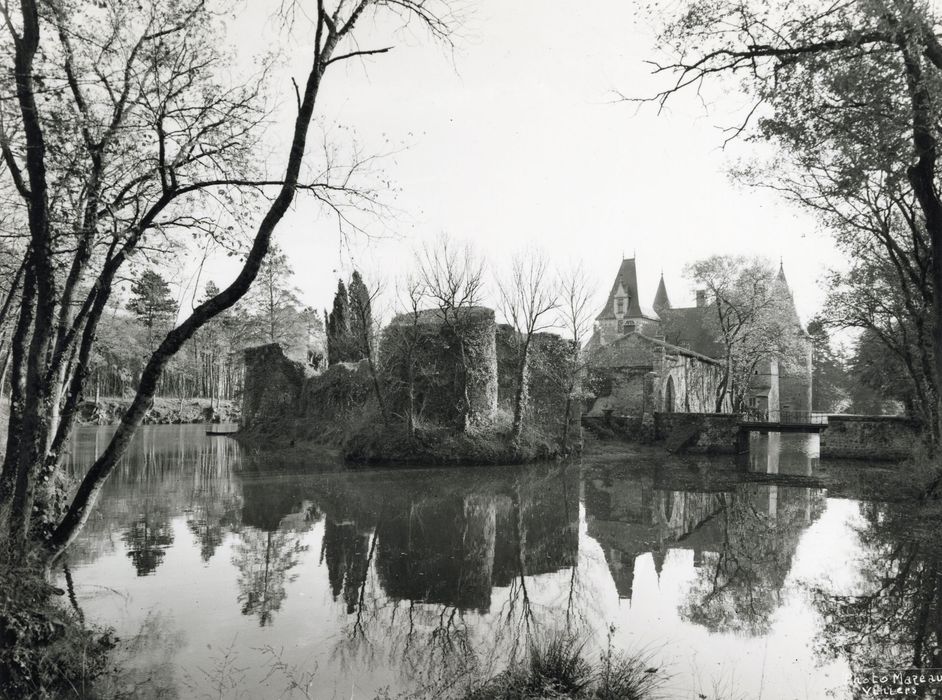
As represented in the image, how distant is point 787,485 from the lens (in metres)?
20.3

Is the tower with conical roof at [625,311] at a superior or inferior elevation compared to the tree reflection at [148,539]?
superior

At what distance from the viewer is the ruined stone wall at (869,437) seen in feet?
87.5

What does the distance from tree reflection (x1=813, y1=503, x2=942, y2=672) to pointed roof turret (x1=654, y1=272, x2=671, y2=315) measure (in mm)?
58729

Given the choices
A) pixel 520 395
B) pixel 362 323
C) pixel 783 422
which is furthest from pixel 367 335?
pixel 783 422

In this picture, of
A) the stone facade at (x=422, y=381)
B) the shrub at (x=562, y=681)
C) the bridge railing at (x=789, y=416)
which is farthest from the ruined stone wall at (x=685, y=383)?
the shrub at (x=562, y=681)

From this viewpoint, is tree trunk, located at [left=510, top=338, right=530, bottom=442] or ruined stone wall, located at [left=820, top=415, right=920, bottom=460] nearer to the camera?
tree trunk, located at [left=510, top=338, right=530, bottom=442]

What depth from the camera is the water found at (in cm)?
604

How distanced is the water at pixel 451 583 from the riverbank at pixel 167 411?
30.9 m

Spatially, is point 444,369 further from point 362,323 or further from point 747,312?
point 747,312

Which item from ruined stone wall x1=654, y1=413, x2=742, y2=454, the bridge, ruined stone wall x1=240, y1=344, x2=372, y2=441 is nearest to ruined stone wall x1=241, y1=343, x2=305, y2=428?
ruined stone wall x1=240, y1=344, x2=372, y2=441

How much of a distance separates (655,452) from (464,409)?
429 inches

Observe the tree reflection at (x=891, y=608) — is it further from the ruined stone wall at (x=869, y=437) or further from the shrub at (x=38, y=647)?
the ruined stone wall at (x=869, y=437)

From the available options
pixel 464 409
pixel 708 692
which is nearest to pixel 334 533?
pixel 708 692

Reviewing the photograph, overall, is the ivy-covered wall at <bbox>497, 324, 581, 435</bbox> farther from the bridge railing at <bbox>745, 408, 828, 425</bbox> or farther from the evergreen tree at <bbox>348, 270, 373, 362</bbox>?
the bridge railing at <bbox>745, 408, 828, 425</bbox>
